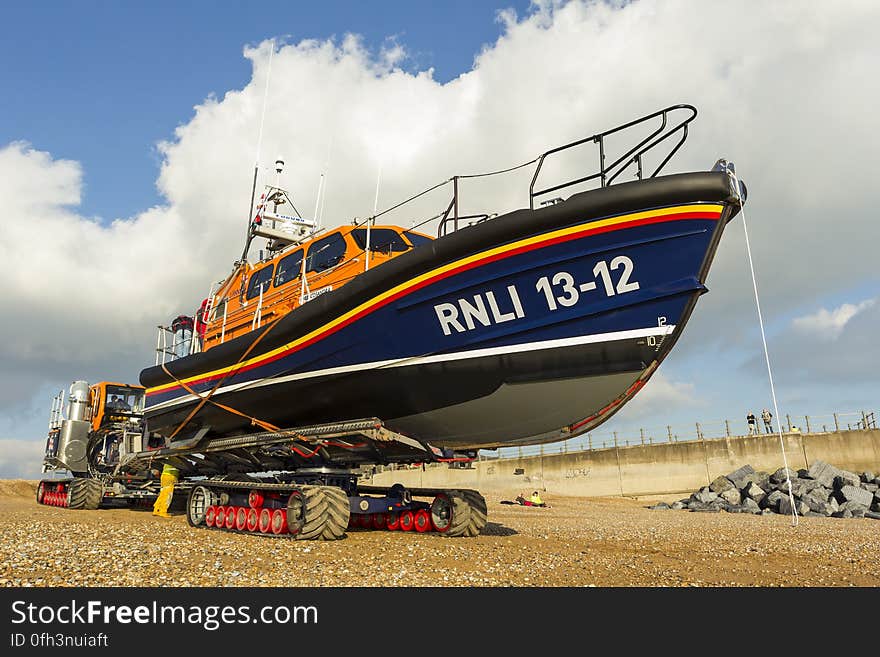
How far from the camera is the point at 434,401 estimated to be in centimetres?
687

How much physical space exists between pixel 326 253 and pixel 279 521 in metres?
3.70

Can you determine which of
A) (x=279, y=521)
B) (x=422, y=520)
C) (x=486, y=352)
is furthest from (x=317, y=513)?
(x=486, y=352)

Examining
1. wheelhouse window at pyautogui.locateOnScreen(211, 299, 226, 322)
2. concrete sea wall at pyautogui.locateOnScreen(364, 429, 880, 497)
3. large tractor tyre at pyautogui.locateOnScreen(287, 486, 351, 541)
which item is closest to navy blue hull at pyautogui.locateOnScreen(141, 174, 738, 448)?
large tractor tyre at pyautogui.locateOnScreen(287, 486, 351, 541)

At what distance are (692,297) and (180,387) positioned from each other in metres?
7.89

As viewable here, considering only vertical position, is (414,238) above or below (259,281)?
above

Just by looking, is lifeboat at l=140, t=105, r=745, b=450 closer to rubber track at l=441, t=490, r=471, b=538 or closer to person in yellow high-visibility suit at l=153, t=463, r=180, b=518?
rubber track at l=441, t=490, r=471, b=538

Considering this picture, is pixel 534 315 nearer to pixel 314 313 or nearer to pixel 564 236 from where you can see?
pixel 564 236

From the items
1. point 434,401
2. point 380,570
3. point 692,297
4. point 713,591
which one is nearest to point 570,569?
point 713,591

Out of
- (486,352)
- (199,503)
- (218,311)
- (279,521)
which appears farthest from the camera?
(218,311)

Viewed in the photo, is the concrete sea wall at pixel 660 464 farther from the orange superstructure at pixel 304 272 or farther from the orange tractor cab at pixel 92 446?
the orange superstructure at pixel 304 272

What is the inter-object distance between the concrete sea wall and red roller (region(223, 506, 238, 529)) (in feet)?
45.0

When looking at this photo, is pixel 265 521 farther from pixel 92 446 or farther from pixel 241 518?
pixel 92 446

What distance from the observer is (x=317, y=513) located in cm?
691

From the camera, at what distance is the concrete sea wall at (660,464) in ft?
73.2
